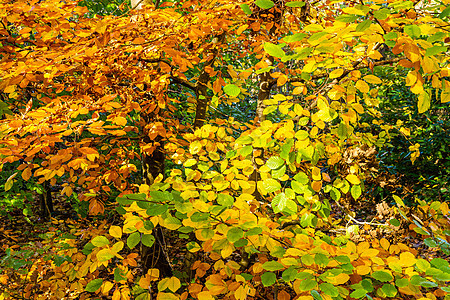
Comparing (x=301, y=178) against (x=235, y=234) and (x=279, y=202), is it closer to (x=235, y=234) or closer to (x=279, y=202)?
(x=279, y=202)

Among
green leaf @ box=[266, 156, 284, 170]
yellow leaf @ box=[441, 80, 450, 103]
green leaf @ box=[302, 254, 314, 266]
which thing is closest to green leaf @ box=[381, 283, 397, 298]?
green leaf @ box=[302, 254, 314, 266]

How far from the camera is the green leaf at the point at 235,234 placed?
3.86 ft

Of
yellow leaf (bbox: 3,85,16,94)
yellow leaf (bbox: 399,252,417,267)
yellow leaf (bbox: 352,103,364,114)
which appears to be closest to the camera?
yellow leaf (bbox: 399,252,417,267)

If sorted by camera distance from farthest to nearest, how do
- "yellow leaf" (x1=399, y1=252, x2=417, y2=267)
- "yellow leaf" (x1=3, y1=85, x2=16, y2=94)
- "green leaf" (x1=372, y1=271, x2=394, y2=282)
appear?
"yellow leaf" (x1=3, y1=85, x2=16, y2=94)
"yellow leaf" (x1=399, y1=252, x2=417, y2=267)
"green leaf" (x1=372, y1=271, x2=394, y2=282)

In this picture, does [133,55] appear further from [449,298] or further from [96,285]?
[449,298]

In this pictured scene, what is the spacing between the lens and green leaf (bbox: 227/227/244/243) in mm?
1178

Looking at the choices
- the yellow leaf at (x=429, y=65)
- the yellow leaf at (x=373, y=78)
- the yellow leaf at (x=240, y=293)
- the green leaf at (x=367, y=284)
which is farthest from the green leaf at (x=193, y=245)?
the yellow leaf at (x=429, y=65)

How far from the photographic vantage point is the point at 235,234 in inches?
46.9

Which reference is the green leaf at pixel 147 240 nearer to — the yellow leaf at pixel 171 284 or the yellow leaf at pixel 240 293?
the yellow leaf at pixel 171 284

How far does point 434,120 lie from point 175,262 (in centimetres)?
544

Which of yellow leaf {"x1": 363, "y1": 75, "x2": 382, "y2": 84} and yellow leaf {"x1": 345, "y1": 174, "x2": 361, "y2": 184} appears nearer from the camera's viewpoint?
yellow leaf {"x1": 363, "y1": 75, "x2": 382, "y2": 84}

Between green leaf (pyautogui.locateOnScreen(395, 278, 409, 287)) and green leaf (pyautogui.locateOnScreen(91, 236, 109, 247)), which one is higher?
green leaf (pyautogui.locateOnScreen(91, 236, 109, 247))

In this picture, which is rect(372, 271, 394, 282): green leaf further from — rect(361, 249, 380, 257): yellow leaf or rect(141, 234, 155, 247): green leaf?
rect(141, 234, 155, 247): green leaf

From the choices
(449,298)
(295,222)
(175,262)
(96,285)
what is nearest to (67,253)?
(96,285)
